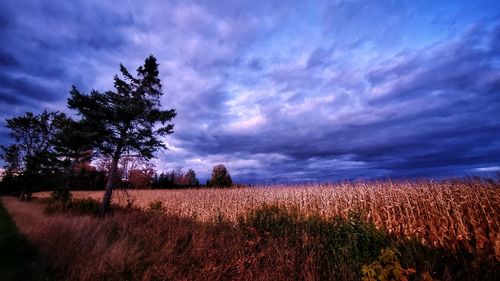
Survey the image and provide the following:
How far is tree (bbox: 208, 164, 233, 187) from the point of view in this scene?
6688 cm

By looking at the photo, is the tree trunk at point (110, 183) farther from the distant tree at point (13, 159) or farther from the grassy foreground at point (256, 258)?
the distant tree at point (13, 159)

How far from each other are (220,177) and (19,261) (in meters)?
59.6

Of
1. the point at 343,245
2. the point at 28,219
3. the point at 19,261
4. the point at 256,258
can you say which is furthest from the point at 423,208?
the point at 28,219

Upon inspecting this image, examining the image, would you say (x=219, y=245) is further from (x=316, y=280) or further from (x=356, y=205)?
(x=356, y=205)

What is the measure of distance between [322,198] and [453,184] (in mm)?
7126

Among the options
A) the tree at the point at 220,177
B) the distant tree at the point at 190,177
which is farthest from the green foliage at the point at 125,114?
the distant tree at the point at 190,177

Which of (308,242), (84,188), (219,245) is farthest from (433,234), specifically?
(84,188)

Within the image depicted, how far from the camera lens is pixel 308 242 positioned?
829cm

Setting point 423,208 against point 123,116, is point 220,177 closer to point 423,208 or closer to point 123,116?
point 123,116

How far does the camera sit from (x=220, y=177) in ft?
223

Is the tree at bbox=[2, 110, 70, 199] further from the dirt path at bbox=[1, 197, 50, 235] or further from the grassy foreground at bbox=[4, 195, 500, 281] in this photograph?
the grassy foreground at bbox=[4, 195, 500, 281]

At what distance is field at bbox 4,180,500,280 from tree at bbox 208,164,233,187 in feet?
165

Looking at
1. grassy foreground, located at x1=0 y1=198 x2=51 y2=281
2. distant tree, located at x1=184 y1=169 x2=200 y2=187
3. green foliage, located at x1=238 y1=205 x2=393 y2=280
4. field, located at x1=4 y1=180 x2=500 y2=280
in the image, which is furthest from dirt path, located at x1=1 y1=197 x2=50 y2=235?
distant tree, located at x1=184 y1=169 x2=200 y2=187

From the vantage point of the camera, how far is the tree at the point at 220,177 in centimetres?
6688
